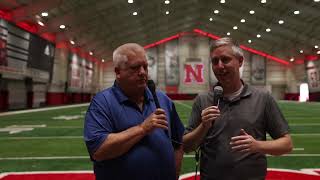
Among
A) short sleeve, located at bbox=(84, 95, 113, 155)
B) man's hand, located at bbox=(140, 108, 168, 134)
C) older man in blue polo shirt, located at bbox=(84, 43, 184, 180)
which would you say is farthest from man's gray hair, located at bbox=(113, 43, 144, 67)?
man's hand, located at bbox=(140, 108, 168, 134)

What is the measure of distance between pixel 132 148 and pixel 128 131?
0.17 m

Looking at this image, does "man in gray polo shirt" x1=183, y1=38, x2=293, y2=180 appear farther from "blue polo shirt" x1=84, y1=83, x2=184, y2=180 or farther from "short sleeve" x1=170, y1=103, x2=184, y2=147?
"blue polo shirt" x1=84, y1=83, x2=184, y2=180

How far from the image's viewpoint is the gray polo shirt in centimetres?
275

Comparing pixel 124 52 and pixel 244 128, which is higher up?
pixel 124 52

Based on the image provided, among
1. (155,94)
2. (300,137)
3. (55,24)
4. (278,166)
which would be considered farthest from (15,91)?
(155,94)

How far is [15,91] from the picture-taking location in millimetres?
24250

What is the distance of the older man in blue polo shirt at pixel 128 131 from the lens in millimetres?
2402

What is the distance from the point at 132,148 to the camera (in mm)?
2520

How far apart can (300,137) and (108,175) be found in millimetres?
8779

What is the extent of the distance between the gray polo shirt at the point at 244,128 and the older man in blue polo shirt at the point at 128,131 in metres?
0.34

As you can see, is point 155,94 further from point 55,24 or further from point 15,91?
point 55,24

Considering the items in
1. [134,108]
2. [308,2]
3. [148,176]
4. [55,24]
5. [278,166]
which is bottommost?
[278,166]

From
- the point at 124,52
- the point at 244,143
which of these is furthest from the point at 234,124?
the point at 124,52

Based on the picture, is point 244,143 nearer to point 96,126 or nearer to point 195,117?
point 195,117
